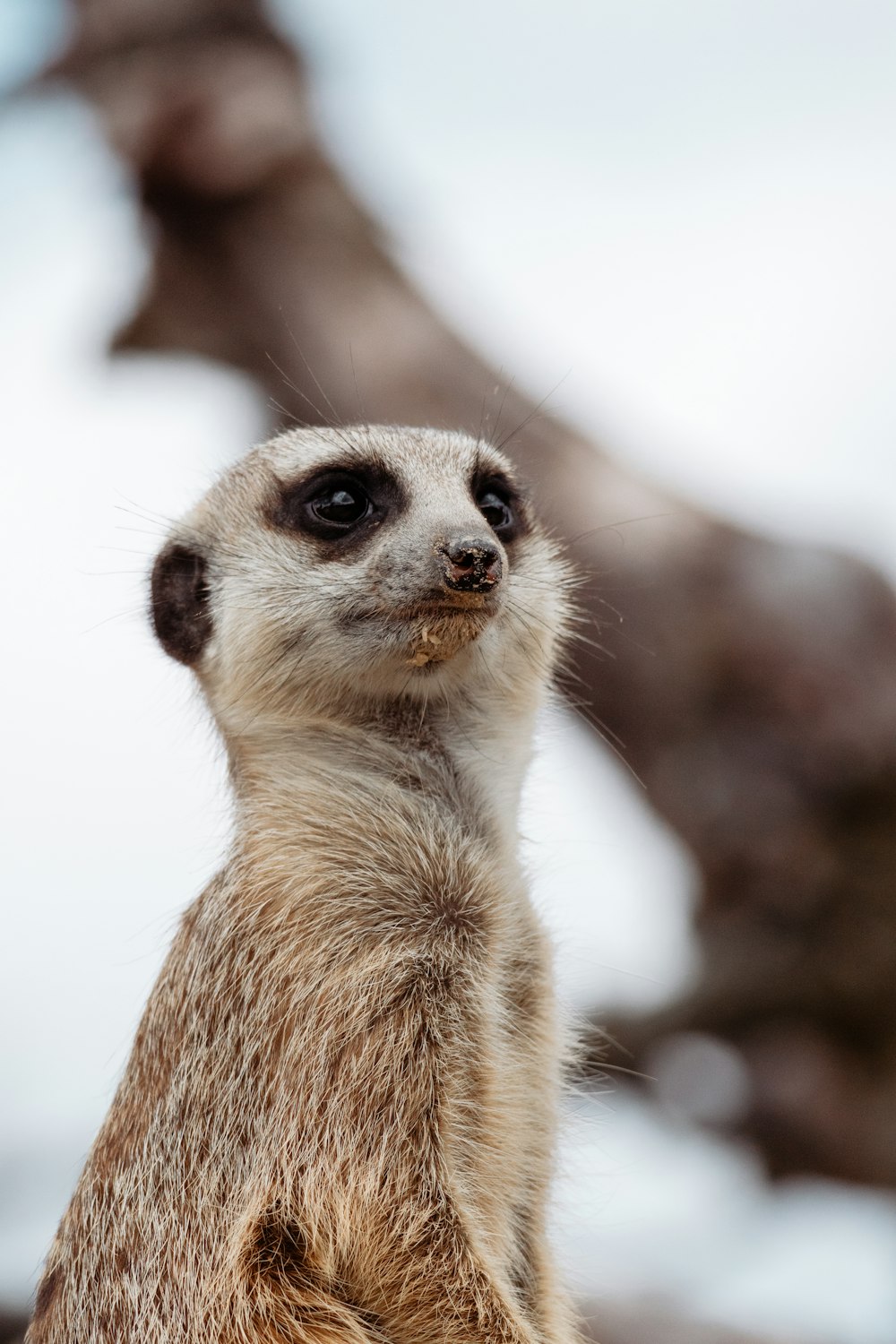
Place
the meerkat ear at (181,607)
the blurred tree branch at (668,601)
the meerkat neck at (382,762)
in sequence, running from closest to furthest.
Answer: the meerkat neck at (382,762), the meerkat ear at (181,607), the blurred tree branch at (668,601)

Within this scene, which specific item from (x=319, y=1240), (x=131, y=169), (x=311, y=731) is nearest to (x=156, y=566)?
(x=311, y=731)

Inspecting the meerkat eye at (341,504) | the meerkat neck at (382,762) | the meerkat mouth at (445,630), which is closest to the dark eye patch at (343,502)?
the meerkat eye at (341,504)

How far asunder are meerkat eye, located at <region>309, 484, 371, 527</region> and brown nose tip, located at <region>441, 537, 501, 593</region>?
522 mm

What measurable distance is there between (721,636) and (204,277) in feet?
12.1

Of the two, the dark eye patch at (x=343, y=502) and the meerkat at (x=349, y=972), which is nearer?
the meerkat at (x=349, y=972)

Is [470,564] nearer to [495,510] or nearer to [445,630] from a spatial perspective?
[445,630]

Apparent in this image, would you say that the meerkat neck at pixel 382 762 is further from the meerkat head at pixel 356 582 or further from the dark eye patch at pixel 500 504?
the dark eye patch at pixel 500 504

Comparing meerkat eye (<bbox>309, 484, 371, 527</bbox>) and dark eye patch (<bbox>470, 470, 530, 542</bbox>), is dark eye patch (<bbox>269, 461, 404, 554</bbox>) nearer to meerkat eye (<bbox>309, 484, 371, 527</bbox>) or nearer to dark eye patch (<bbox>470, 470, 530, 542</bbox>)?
meerkat eye (<bbox>309, 484, 371, 527</bbox>)

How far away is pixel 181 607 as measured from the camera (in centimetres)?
403

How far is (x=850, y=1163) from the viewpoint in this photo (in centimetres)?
772

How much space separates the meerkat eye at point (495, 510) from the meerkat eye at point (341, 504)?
0.43 metres

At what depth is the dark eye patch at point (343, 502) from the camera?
12.1 feet

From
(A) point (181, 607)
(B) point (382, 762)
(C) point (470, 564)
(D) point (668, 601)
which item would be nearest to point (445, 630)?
(C) point (470, 564)

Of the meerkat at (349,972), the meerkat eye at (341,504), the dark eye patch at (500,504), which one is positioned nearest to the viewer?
the meerkat at (349,972)
